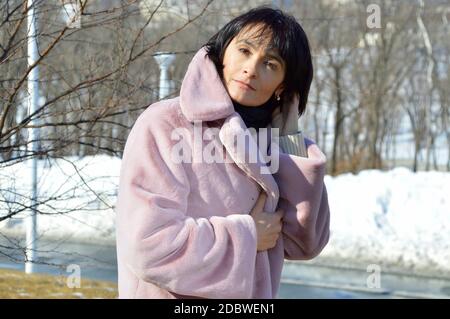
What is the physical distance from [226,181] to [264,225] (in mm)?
165

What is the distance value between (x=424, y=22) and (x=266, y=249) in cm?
1743

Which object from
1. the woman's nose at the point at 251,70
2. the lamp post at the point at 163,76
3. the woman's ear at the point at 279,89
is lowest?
the woman's ear at the point at 279,89

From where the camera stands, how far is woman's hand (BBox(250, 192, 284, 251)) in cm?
207

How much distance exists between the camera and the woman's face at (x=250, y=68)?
2090 millimetres

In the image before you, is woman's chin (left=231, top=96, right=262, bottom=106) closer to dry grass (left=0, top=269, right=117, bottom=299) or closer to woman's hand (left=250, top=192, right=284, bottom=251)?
woman's hand (left=250, top=192, right=284, bottom=251)

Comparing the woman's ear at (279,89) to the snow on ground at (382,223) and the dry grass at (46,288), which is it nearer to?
the dry grass at (46,288)

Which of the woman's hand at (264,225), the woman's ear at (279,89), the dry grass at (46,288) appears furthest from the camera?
the dry grass at (46,288)

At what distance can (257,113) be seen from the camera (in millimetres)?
2174

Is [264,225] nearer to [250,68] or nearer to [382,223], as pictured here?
[250,68]

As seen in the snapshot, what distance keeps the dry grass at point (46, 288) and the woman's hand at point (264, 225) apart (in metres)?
4.83

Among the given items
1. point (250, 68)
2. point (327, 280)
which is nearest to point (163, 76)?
point (250, 68)

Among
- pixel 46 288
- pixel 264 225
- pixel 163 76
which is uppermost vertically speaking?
pixel 163 76

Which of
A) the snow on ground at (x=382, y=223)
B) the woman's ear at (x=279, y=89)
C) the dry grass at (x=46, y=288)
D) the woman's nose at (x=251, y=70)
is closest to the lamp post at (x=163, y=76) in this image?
the dry grass at (x=46, y=288)

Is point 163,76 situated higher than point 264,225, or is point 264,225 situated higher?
point 163,76
